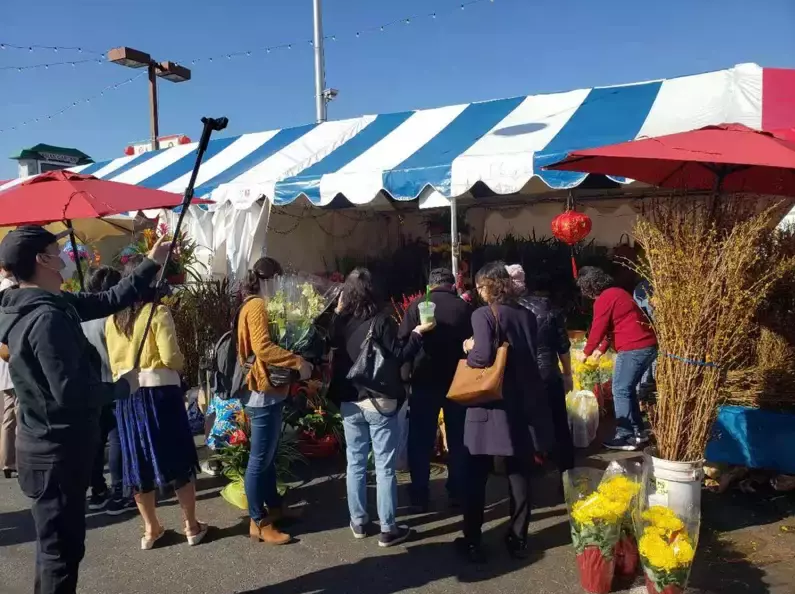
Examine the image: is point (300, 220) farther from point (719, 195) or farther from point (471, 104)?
point (719, 195)

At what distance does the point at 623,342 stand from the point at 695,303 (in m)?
2.05

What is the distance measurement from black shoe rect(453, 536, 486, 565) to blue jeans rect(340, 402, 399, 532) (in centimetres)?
40

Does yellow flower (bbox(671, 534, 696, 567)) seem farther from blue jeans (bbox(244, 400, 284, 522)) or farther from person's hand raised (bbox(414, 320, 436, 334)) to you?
blue jeans (bbox(244, 400, 284, 522))

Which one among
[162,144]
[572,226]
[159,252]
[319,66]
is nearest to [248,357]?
[159,252]

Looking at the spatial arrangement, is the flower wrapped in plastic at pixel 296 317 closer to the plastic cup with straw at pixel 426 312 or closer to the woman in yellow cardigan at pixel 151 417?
the woman in yellow cardigan at pixel 151 417

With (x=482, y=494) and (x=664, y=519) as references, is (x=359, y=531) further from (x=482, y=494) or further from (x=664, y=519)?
(x=664, y=519)

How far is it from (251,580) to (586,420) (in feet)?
9.94

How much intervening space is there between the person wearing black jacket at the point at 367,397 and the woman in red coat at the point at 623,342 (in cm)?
207

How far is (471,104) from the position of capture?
8.13m

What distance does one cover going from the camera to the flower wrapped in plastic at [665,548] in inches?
103

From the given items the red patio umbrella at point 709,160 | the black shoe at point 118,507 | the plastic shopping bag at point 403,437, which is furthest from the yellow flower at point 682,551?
the black shoe at point 118,507

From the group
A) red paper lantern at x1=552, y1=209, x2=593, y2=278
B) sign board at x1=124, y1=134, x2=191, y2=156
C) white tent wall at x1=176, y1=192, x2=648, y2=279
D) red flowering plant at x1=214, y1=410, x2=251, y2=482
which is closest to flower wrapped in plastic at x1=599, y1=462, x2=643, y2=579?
red flowering plant at x1=214, y1=410, x2=251, y2=482

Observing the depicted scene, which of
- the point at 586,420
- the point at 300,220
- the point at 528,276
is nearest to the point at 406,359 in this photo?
the point at 586,420

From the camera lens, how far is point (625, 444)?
200 inches
